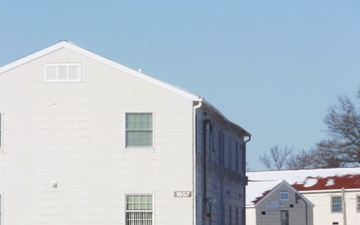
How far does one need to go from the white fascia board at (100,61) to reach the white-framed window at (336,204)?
4316cm

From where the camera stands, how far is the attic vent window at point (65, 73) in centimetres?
3728

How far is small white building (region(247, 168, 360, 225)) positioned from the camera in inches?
3014

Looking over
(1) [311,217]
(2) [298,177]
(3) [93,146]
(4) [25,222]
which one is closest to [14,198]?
(4) [25,222]

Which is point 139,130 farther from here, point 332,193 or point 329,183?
point 329,183

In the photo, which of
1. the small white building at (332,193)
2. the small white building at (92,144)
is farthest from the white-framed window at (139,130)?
the small white building at (332,193)

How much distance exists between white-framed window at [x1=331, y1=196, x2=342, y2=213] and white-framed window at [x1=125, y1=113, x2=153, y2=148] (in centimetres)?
4329

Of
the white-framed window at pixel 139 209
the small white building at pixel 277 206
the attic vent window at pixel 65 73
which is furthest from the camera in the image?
the small white building at pixel 277 206

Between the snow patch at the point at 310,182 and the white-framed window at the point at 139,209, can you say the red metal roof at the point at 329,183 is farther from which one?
the white-framed window at the point at 139,209

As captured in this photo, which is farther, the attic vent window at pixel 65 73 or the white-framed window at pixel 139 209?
the attic vent window at pixel 65 73

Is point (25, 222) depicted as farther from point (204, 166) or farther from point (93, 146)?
point (204, 166)

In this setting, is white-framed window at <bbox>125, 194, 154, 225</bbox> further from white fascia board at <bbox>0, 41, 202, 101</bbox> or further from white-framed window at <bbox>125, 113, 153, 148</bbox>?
white fascia board at <bbox>0, 41, 202, 101</bbox>

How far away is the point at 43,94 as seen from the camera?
37.3m

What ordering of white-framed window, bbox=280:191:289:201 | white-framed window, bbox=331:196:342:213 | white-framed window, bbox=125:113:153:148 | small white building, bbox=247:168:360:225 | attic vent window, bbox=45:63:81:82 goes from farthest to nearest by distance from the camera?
1. white-framed window, bbox=331:196:342:213
2. small white building, bbox=247:168:360:225
3. white-framed window, bbox=280:191:289:201
4. attic vent window, bbox=45:63:81:82
5. white-framed window, bbox=125:113:153:148

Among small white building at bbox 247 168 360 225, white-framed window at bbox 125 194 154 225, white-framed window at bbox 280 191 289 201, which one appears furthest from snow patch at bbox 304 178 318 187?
white-framed window at bbox 125 194 154 225
